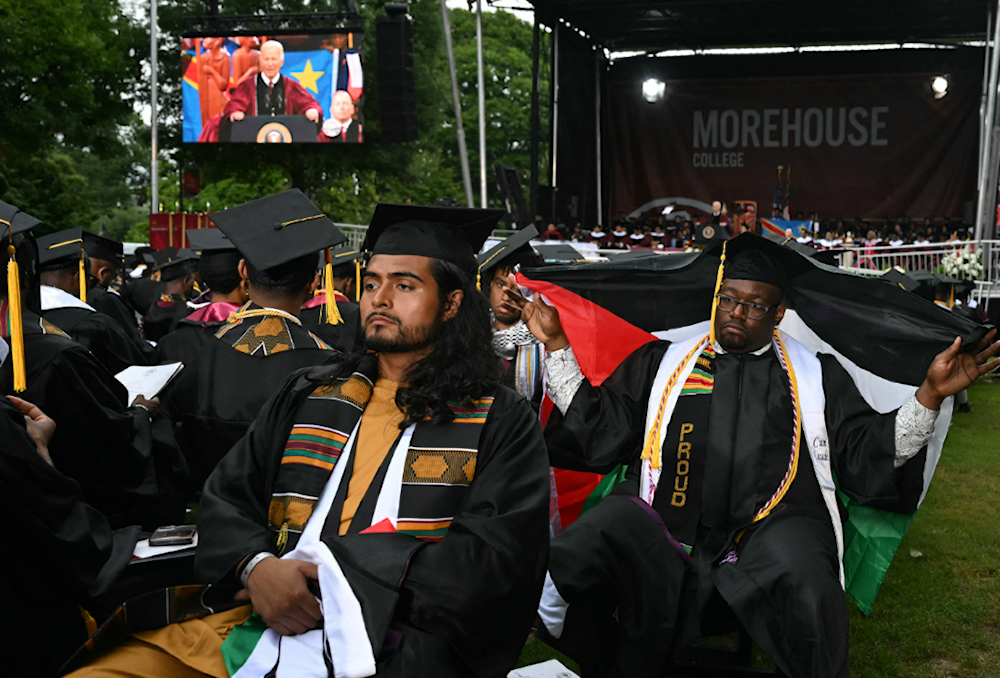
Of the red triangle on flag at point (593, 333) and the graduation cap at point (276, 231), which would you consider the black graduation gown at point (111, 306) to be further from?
the red triangle on flag at point (593, 333)

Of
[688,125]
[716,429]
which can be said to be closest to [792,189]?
[688,125]

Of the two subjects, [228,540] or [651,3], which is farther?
[651,3]

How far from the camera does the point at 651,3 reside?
17.9 m

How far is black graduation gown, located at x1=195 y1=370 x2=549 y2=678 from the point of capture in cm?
244

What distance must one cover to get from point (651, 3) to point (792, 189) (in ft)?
27.9

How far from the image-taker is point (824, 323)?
4047 millimetres

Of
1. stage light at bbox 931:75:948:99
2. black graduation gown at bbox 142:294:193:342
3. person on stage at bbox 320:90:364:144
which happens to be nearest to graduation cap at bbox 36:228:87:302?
black graduation gown at bbox 142:294:193:342

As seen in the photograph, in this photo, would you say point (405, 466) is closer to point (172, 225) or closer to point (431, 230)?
point (431, 230)

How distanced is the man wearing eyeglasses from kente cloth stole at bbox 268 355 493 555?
2.90 feet

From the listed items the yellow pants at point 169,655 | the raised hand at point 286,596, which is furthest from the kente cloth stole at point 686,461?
the yellow pants at point 169,655

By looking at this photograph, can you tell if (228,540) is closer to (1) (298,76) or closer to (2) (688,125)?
(1) (298,76)

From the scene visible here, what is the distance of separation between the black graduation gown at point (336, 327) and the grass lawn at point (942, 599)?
2297 millimetres

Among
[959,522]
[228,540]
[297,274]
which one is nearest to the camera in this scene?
[228,540]

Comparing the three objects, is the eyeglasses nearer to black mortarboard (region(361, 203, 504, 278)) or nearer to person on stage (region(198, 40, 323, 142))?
black mortarboard (region(361, 203, 504, 278))
